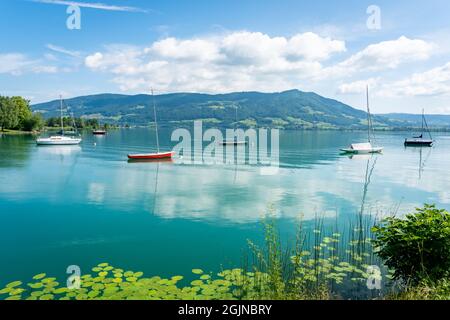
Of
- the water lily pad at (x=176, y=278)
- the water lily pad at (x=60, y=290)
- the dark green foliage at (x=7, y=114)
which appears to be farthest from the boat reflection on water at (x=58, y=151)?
the water lily pad at (x=176, y=278)

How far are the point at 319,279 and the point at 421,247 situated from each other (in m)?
3.97

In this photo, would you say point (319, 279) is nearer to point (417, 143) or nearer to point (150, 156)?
point (150, 156)

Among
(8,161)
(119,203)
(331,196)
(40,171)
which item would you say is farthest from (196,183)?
(8,161)

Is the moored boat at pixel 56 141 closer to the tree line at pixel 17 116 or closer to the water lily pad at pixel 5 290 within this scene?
the tree line at pixel 17 116

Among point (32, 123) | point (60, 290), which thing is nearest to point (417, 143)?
point (60, 290)

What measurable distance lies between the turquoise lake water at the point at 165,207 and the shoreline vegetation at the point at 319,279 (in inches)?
62.0

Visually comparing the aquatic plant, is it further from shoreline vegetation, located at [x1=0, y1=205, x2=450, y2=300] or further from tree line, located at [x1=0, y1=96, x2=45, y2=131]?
tree line, located at [x1=0, y1=96, x2=45, y2=131]

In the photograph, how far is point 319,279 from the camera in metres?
12.9

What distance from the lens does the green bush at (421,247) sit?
34.9ft

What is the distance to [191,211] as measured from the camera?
26.3 meters

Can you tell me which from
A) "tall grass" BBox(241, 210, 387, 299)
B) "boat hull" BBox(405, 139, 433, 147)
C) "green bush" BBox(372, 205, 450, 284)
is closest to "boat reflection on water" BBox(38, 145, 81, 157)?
"tall grass" BBox(241, 210, 387, 299)
